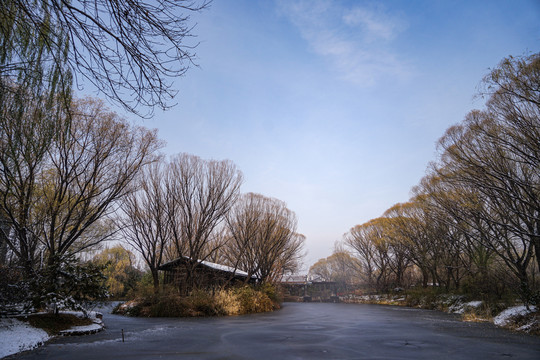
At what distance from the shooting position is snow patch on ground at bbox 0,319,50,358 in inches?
271

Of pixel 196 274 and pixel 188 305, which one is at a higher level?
pixel 196 274

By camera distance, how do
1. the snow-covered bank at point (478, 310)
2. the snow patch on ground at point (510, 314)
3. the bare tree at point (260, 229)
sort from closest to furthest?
the snow-covered bank at point (478, 310), the snow patch on ground at point (510, 314), the bare tree at point (260, 229)

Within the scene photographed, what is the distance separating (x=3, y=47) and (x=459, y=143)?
15.2m

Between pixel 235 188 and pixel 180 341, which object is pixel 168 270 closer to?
pixel 235 188

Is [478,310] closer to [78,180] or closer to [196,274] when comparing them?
[196,274]

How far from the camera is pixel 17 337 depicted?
297 inches

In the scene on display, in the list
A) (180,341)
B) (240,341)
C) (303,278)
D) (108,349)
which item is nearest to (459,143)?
(240,341)

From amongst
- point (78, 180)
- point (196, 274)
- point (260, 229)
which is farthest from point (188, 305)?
point (260, 229)

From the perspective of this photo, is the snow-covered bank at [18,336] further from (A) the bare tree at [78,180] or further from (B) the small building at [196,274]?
(B) the small building at [196,274]

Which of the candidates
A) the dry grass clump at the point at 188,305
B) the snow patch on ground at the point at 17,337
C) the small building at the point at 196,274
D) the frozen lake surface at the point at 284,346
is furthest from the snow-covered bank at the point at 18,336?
the small building at the point at 196,274

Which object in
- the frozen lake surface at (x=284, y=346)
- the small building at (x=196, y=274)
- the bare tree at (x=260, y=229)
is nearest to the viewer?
the frozen lake surface at (x=284, y=346)

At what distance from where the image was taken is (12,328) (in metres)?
8.11

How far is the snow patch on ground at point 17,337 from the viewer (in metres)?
6.89

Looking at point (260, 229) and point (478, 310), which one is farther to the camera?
point (260, 229)
